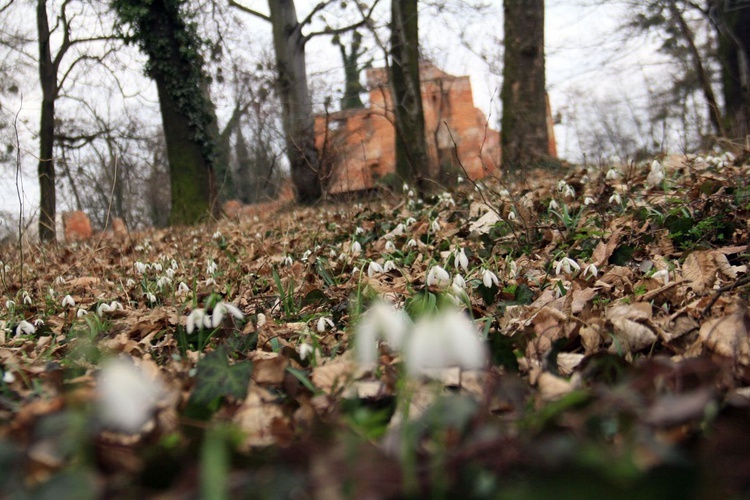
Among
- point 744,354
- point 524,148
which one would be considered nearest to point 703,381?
point 744,354

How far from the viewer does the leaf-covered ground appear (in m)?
0.79

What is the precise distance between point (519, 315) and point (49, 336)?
2163 mm

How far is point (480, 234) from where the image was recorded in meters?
3.89

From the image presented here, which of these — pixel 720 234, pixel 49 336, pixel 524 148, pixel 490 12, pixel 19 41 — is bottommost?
pixel 49 336

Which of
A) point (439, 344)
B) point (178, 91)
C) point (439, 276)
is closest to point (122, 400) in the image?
point (439, 344)

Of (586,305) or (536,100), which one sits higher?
(536,100)

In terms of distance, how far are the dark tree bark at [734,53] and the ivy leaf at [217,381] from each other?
1213 cm

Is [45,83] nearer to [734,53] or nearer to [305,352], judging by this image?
[734,53]

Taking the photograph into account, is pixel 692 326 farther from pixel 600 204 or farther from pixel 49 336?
pixel 49 336

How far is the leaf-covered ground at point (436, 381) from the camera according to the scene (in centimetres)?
79

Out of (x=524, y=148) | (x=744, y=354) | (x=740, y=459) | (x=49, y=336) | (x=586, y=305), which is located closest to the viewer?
(x=740, y=459)

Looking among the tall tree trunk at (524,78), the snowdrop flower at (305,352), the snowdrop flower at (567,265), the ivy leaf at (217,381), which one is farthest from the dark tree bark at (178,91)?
the ivy leaf at (217,381)

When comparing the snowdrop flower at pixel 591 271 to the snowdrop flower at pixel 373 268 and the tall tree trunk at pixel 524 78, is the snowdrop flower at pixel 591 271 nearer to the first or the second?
the snowdrop flower at pixel 373 268

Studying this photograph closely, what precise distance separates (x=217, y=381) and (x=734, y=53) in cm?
1451
